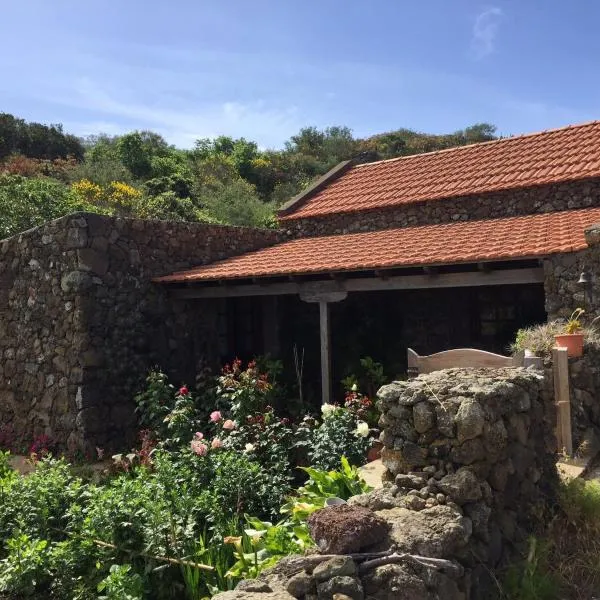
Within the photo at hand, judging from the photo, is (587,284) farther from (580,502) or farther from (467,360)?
(580,502)

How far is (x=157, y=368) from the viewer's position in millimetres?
9703

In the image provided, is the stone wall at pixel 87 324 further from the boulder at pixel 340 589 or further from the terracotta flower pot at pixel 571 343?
the boulder at pixel 340 589

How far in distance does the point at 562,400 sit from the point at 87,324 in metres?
6.34

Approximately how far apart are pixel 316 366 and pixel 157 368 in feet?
9.60

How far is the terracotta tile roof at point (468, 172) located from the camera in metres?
10.9

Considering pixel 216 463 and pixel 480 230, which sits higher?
pixel 480 230

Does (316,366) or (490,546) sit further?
(316,366)

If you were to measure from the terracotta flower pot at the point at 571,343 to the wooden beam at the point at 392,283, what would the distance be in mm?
1506

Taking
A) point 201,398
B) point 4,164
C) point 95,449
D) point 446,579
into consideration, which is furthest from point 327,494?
point 4,164

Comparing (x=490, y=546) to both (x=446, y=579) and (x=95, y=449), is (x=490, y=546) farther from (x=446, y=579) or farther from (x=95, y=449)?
(x=95, y=449)

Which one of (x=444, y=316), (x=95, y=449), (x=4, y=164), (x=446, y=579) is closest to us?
(x=446, y=579)

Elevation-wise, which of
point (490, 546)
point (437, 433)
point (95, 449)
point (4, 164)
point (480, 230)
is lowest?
point (95, 449)

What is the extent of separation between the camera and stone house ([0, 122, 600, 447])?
27.2ft

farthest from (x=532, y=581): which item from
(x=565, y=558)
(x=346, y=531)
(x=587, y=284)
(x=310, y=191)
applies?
(x=310, y=191)
